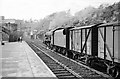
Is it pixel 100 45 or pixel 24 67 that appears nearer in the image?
pixel 100 45

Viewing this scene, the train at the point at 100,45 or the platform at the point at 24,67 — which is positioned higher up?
the train at the point at 100,45

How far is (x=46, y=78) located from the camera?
8.52m

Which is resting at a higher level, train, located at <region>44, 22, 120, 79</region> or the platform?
train, located at <region>44, 22, 120, 79</region>

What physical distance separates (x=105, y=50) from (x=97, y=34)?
1.64m

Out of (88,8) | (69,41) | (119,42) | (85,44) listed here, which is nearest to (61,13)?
(88,8)

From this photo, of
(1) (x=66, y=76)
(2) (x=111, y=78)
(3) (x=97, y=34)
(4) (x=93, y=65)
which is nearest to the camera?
(2) (x=111, y=78)

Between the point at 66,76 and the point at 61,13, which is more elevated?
the point at 61,13

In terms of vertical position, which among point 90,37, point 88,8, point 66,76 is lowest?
point 66,76

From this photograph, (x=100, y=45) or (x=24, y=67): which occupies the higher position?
(x=100, y=45)

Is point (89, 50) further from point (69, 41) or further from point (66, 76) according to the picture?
point (69, 41)

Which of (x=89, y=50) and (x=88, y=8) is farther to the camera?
(x=88, y=8)

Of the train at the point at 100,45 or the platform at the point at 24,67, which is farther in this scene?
the platform at the point at 24,67

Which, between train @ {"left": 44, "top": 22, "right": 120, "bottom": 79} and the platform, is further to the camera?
the platform

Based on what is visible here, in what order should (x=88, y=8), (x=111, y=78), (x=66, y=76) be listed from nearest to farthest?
1. (x=111, y=78)
2. (x=66, y=76)
3. (x=88, y=8)
